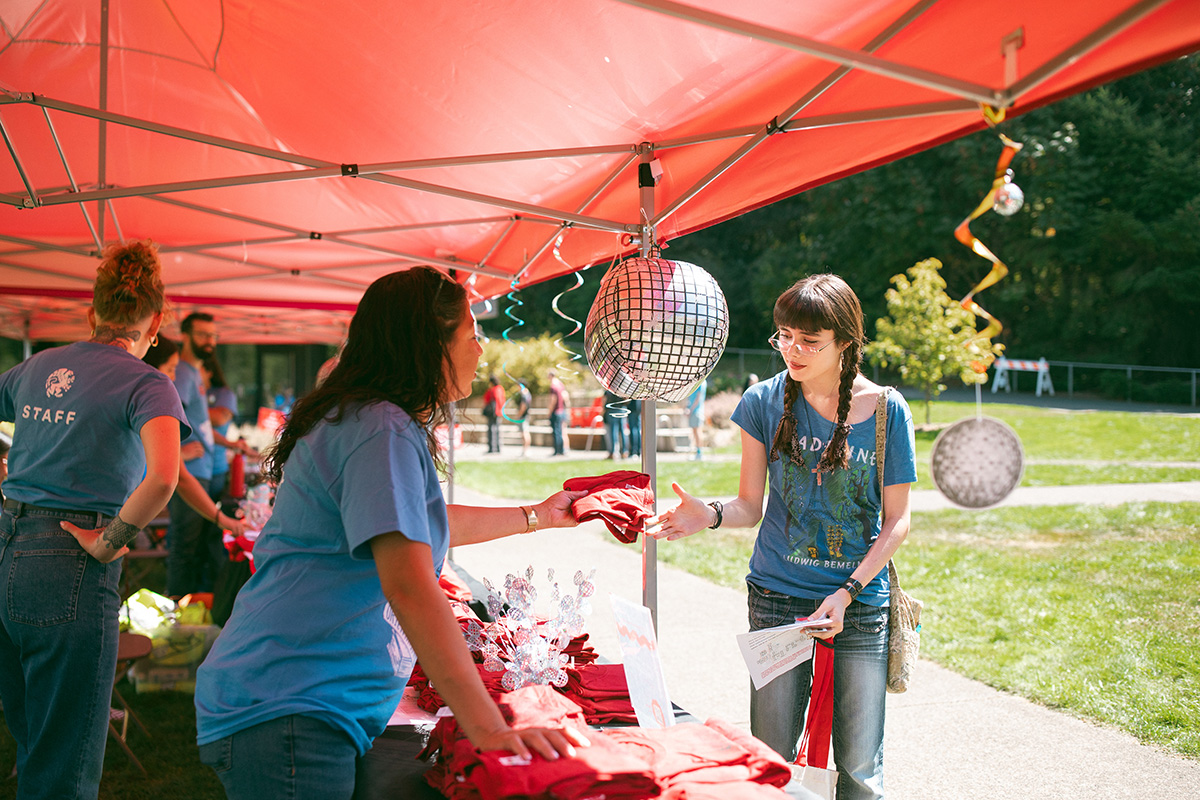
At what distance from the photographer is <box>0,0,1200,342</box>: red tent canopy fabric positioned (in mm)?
1546

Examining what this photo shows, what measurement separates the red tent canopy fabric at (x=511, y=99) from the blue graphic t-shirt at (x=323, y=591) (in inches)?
37.0

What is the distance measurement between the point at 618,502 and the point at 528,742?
83cm

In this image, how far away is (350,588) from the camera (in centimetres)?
134

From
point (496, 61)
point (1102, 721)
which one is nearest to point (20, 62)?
point (496, 61)

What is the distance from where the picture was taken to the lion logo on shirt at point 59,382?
7.44 ft

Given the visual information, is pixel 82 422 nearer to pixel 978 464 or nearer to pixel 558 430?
pixel 978 464

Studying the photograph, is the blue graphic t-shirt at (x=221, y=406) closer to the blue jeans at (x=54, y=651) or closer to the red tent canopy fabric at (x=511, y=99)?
the red tent canopy fabric at (x=511, y=99)

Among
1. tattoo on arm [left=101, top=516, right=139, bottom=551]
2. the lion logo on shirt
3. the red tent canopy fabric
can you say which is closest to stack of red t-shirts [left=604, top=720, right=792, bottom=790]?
the red tent canopy fabric

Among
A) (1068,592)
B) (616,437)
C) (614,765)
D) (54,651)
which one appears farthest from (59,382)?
(616,437)

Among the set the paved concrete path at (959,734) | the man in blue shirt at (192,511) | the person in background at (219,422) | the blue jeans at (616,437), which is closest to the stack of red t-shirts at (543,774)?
the paved concrete path at (959,734)

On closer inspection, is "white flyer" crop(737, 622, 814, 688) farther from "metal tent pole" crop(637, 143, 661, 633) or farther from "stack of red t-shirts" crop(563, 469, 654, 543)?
"metal tent pole" crop(637, 143, 661, 633)

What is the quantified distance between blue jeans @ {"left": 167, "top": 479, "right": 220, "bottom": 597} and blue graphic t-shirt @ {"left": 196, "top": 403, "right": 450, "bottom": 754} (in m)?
4.08

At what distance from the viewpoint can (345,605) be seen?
1335 mm

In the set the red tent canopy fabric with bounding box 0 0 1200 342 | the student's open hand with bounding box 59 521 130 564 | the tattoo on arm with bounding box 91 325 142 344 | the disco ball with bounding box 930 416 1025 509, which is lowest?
the student's open hand with bounding box 59 521 130 564
